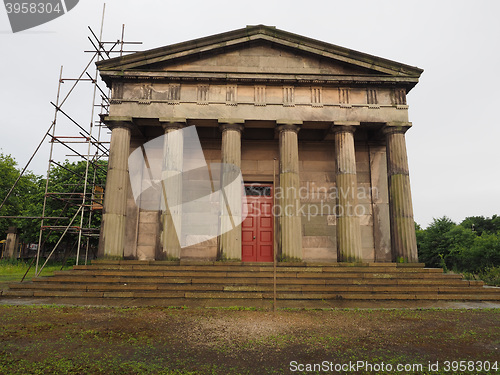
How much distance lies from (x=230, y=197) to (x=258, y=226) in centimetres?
282

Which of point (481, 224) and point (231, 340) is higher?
point (481, 224)

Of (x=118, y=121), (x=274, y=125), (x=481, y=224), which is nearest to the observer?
(x=118, y=121)

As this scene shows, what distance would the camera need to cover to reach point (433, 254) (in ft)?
88.8

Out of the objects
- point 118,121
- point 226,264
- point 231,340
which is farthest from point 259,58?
point 231,340

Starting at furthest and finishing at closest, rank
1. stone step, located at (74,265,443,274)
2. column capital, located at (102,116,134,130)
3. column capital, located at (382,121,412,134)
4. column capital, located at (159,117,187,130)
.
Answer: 1. column capital, located at (382,121,412,134)
2. column capital, located at (159,117,187,130)
3. column capital, located at (102,116,134,130)
4. stone step, located at (74,265,443,274)

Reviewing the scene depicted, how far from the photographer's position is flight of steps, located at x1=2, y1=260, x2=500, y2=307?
32.4 feet

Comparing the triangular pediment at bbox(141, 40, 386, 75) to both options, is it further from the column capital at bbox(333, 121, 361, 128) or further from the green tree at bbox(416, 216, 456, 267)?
the green tree at bbox(416, 216, 456, 267)

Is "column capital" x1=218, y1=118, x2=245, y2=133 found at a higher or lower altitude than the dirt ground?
higher

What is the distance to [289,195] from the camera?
13.4 m

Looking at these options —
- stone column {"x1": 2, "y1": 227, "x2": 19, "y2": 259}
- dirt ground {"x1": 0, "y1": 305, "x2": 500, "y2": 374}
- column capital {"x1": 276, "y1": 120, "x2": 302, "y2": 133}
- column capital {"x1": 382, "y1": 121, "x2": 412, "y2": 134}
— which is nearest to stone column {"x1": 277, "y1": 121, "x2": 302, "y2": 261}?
column capital {"x1": 276, "y1": 120, "x2": 302, "y2": 133}

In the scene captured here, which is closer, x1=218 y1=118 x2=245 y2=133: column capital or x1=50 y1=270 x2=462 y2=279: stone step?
x1=50 y1=270 x2=462 y2=279: stone step

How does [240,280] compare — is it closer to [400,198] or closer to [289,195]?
[289,195]

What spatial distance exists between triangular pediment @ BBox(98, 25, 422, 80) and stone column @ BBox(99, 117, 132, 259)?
8.15 ft

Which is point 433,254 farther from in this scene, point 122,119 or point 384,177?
point 122,119
